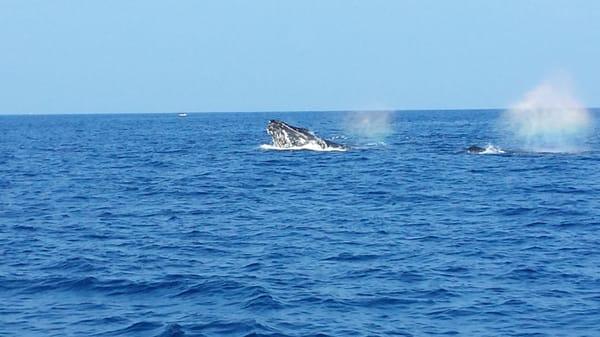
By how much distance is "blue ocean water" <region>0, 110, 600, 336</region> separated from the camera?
15039 mm

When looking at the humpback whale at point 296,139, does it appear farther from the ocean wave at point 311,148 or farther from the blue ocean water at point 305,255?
the blue ocean water at point 305,255

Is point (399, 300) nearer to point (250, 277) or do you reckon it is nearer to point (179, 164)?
point (250, 277)

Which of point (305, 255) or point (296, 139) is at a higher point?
point (296, 139)

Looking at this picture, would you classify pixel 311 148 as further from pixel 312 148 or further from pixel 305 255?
pixel 305 255

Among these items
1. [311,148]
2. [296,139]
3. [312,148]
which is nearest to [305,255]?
[312,148]

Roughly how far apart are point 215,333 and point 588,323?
6755mm

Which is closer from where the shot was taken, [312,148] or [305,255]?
[305,255]

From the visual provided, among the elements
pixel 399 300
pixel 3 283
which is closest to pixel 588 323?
pixel 399 300

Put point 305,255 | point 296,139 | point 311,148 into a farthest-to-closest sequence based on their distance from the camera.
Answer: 1. point 296,139
2. point 311,148
3. point 305,255

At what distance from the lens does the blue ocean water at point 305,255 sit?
15.0m

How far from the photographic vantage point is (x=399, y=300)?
16281 millimetres

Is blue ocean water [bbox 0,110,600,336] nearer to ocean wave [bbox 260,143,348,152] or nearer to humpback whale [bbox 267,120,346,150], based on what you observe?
ocean wave [bbox 260,143,348,152]

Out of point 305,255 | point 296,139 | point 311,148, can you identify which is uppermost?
point 296,139

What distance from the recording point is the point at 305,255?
67.4 ft
